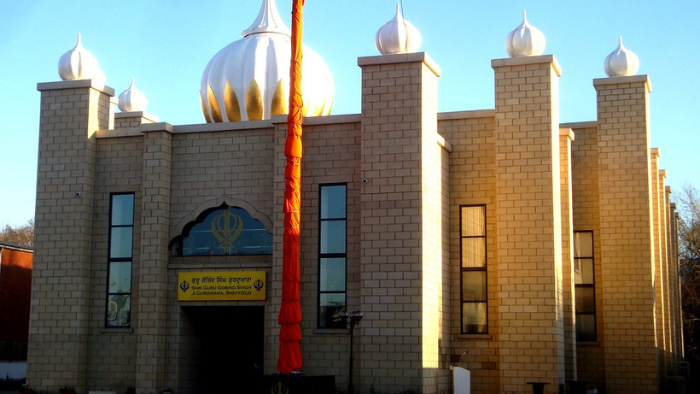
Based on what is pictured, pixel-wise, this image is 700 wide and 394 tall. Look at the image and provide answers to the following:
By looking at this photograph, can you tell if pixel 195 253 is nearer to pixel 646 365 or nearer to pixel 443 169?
pixel 443 169

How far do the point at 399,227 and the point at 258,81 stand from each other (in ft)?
23.9

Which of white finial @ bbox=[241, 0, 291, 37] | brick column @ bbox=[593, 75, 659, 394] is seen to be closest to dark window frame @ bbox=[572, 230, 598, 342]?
brick column @ bbox=[593, 75, 659, 394]

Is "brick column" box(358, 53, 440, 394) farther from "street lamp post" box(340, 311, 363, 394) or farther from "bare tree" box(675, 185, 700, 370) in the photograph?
"bare tree" box(675, 185, 700, 370)

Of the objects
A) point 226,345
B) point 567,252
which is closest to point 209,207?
point 226,345

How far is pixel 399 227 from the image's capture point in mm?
23281

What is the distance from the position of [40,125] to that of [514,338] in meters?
14.5

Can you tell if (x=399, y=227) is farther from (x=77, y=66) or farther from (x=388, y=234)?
(x=77, y=66)

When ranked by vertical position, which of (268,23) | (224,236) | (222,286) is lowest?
(222,286)

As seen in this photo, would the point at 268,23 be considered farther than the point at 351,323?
Yes

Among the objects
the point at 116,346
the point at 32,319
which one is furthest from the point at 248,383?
the point at 32,319

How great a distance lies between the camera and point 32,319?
86.0 feet

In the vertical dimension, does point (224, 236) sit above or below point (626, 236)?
below

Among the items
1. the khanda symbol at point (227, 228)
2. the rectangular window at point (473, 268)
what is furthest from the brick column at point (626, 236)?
the khanda symbol at point (227, 228)

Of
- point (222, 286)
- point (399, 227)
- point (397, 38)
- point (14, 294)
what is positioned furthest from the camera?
point (14, 294)
